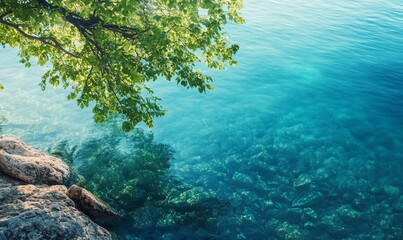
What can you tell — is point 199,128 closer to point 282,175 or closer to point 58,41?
point 282,175

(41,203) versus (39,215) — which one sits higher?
(39,215)

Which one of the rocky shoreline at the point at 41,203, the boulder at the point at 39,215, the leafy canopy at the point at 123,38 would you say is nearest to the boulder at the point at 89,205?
the rocky shoreline at the point at 41,203

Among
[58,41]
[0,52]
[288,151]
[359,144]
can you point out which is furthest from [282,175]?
[0,52]

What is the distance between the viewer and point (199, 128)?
28141 mm

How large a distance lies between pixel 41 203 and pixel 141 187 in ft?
23.2

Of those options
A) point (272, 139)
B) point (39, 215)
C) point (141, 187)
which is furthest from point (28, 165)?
point (272, 139)

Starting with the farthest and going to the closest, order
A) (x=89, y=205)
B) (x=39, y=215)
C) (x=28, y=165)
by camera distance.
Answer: (x=28, y=165)
(x=89, y=205)
(x=39, y=215)

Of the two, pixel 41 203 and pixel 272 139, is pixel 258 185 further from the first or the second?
pixel 41 203

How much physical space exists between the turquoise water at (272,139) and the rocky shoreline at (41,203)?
2481 mm

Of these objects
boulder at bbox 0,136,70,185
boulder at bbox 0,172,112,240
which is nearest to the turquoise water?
boulder at bbox 0,172,112,240

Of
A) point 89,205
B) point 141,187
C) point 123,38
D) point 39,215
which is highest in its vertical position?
point 123,38

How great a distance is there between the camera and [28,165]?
16.8 m

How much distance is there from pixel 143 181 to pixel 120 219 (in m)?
3.64

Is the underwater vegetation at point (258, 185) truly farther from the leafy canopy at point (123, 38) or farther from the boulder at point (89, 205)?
the leafy canopy at point (123, 38)
